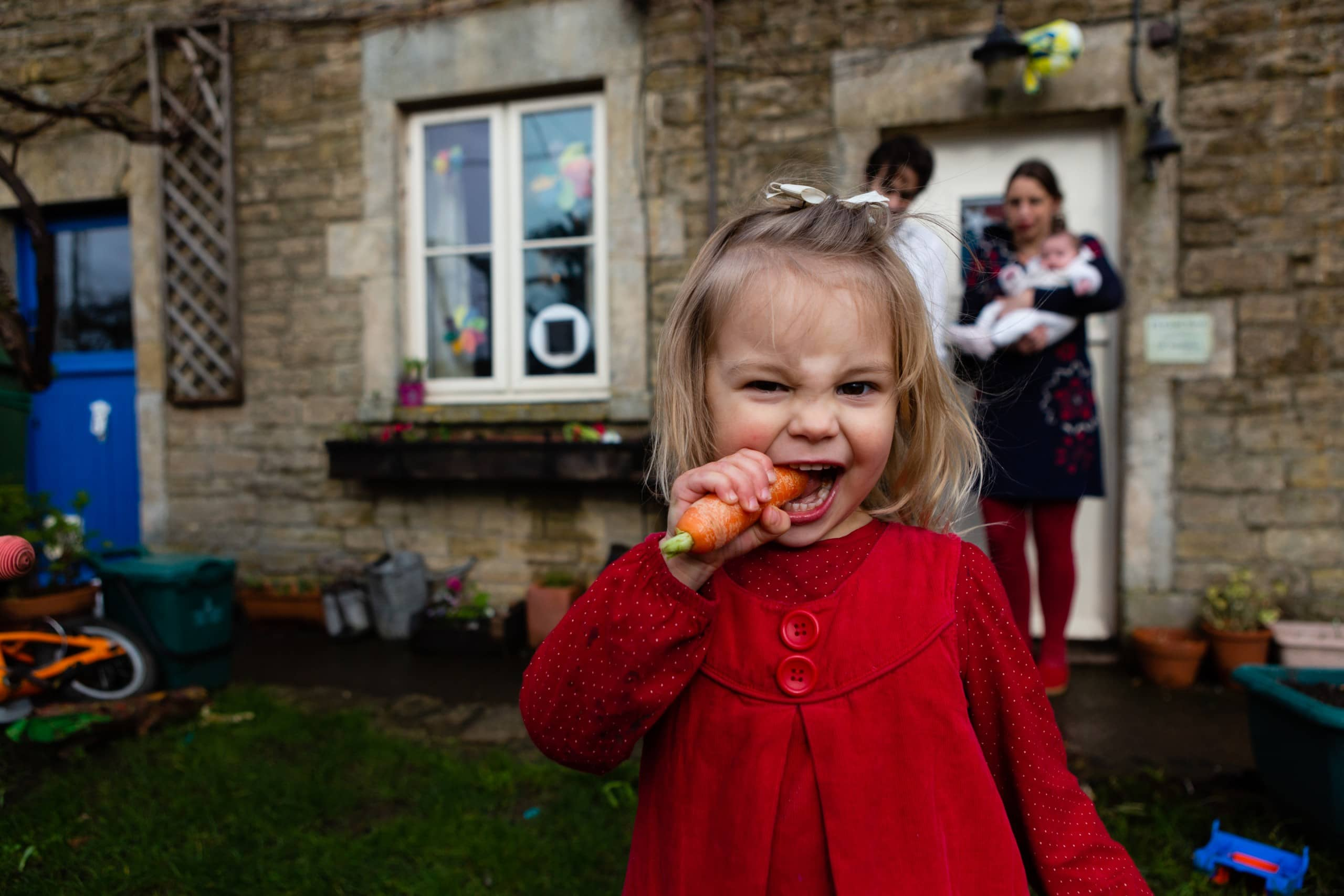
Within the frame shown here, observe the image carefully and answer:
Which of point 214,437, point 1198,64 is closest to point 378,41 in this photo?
point 214,437

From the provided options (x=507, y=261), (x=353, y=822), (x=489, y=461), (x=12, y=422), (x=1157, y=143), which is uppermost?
(x=1157, y=143)

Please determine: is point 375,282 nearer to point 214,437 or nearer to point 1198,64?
point 214,437

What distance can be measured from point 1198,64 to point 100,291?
276 inches

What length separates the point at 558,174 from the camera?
17.0 feet

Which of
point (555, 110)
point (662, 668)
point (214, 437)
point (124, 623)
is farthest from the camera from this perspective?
point (214, 437)

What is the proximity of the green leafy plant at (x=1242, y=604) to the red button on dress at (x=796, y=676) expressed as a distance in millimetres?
3694

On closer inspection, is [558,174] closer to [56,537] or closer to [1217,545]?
[56,537]

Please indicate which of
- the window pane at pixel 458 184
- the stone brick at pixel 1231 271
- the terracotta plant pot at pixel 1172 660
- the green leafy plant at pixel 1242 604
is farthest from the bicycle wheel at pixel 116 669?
the stone brick at pixel 1231 271

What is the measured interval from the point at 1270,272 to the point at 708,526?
13.8 ft

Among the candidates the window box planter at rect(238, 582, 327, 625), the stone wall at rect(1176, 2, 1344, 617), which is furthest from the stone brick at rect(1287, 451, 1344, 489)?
the window box planter at rect(238, 582, 327, 625)

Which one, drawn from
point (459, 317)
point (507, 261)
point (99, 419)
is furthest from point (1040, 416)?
point (99, 419)

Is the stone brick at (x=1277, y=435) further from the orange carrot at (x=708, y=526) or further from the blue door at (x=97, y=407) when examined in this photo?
the blue door at (x=97, y=407)

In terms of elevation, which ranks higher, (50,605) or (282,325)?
(282,325)

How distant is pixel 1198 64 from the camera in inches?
158
